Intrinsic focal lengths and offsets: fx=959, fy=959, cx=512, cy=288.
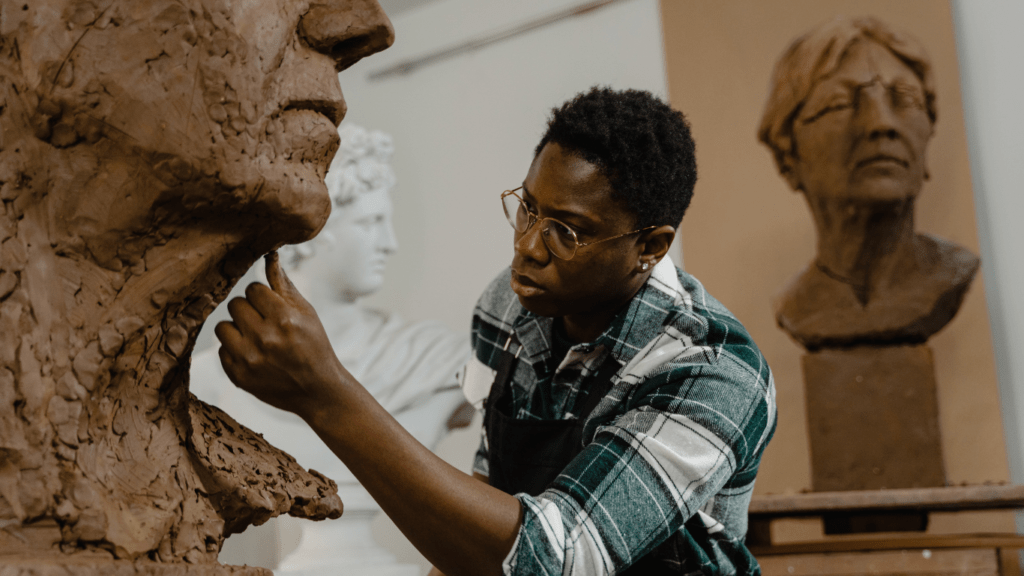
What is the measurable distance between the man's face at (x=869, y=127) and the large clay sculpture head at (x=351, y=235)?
3.47ft

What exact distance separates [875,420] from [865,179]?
0.54m

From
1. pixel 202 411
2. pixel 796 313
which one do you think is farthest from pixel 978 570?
pixel 202 411

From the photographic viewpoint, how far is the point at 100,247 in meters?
0.73

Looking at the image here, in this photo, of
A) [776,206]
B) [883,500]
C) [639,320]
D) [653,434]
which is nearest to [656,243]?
[639,320]

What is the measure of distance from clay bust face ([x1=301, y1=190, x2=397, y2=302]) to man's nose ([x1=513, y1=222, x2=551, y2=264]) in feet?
4.55

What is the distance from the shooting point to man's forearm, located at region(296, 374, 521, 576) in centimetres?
82

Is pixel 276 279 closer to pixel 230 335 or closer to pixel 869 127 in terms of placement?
pixel 230 335

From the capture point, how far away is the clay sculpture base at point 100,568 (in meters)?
0.62

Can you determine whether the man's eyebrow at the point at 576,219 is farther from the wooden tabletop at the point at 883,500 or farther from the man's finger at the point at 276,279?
the wooden tabletop at the point at 883,500

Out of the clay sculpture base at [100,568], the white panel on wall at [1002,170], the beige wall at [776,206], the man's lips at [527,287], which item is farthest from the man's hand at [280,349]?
the white panel on wall at [1002,170]

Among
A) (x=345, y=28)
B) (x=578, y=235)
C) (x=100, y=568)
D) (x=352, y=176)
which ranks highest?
(x=352, y=176)

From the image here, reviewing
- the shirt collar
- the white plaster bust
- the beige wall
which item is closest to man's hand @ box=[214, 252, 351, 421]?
the shirt collar

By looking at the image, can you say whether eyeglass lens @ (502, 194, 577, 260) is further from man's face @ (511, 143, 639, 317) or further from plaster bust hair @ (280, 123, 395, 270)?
plaster bust hair @ (280, 123, 395, 270)

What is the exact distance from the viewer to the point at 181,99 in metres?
0.70
